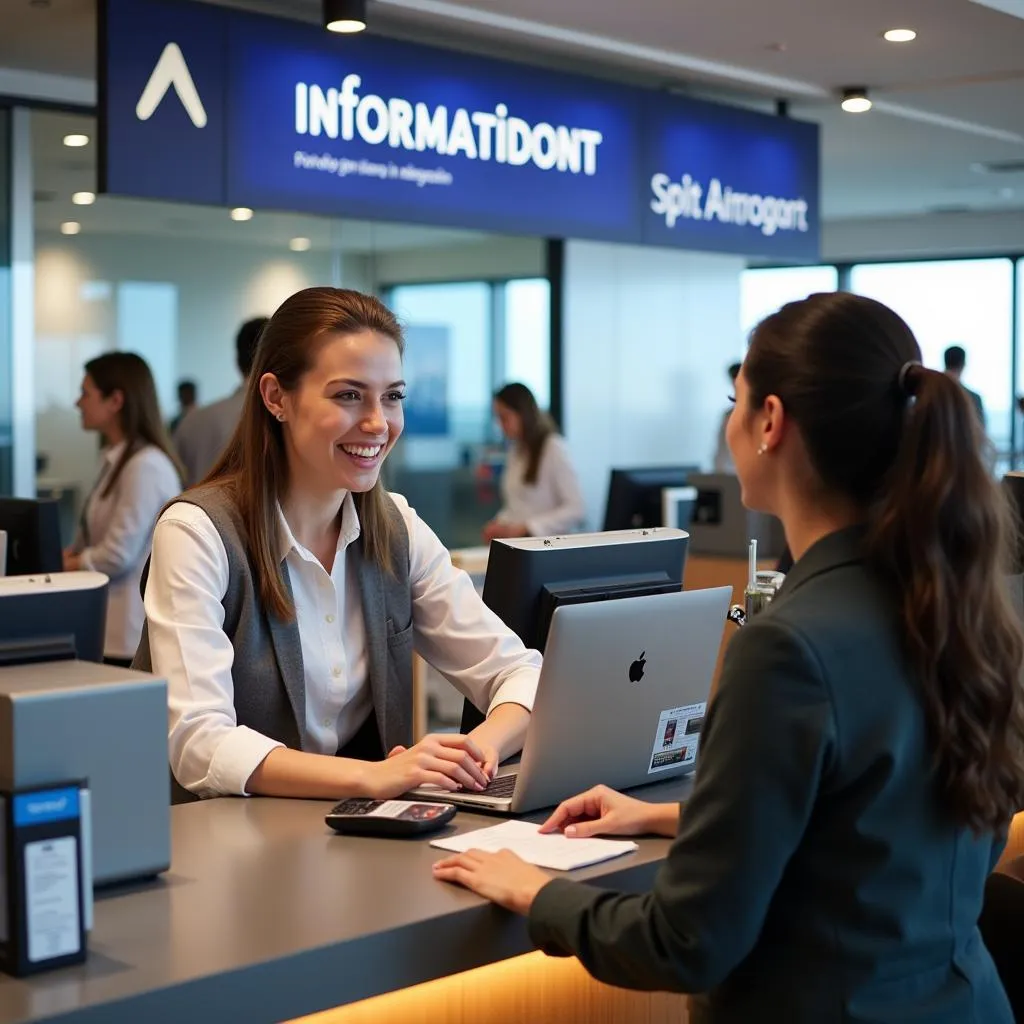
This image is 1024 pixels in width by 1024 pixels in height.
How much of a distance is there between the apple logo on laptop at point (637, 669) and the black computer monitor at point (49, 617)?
725 millimetres

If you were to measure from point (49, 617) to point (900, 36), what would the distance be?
5.22 metres

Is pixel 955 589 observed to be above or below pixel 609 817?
above

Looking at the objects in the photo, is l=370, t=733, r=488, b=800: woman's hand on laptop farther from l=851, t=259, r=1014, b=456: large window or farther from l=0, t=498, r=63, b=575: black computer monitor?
l=851, t=259, r=1014, b=456: large window

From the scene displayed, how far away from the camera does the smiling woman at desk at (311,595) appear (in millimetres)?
2242

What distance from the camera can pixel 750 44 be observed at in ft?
20.8

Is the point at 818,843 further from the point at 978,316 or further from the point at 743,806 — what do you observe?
the point at 978,316

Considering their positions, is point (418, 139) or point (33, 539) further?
point (418, 139)

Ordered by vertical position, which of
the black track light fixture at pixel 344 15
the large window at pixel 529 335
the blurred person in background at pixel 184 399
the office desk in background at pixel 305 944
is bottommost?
the office desk in background at pixel 305 944

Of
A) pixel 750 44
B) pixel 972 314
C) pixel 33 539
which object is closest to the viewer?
pixel 33 539

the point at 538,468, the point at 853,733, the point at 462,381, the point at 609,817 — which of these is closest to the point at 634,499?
the point at 538,468

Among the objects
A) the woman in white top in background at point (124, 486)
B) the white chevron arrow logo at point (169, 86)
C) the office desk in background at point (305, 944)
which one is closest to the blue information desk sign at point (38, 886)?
the office desk in background at point (305, 944)

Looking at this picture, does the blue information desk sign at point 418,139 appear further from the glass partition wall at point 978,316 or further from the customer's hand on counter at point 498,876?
the glass partition wall at point 978,316

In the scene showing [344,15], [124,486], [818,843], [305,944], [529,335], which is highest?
[344,15]

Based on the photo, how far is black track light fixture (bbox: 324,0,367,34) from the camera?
5.08m
